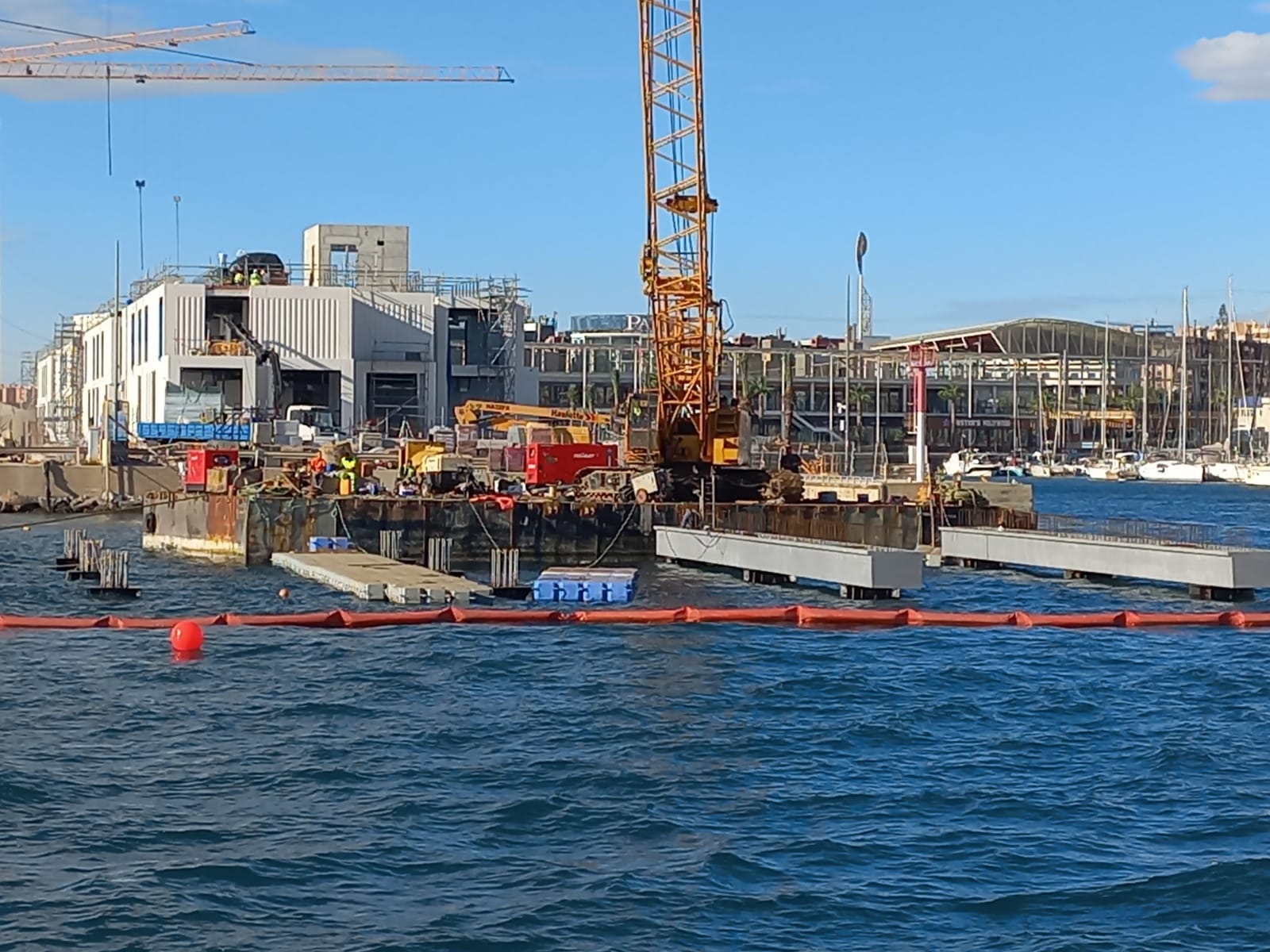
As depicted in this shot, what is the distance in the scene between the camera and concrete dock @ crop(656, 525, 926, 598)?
52.2 m

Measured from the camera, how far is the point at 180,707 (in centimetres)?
3120

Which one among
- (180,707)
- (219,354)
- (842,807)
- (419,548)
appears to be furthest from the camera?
(219,354)

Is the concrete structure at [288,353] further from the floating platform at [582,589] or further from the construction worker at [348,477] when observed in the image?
the floating platform at [582,589]

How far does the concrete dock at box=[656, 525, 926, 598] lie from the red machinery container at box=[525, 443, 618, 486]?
9139 mm

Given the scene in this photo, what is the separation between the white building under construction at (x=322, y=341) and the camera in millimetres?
118750

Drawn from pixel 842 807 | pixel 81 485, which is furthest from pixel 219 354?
pixel 842 807

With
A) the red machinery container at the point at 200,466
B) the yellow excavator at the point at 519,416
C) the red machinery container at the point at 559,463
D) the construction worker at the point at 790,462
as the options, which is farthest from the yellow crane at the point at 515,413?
the red machinery container at the point at 200,466

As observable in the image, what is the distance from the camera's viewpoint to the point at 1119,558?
5697cm

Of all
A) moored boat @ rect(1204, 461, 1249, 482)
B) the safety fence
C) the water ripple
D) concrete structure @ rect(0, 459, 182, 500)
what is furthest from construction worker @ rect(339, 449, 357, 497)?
moored boat @ rect(1204, 461, 1249, 482)

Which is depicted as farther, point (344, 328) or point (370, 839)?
point (344, 328)

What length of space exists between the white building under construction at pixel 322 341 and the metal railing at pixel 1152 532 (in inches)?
2332

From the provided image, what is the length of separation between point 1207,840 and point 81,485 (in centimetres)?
8006

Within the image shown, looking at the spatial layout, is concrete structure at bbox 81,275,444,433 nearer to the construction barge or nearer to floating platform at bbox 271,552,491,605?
the construction barge

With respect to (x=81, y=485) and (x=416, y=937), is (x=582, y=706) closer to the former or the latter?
(x=416, y=937)
